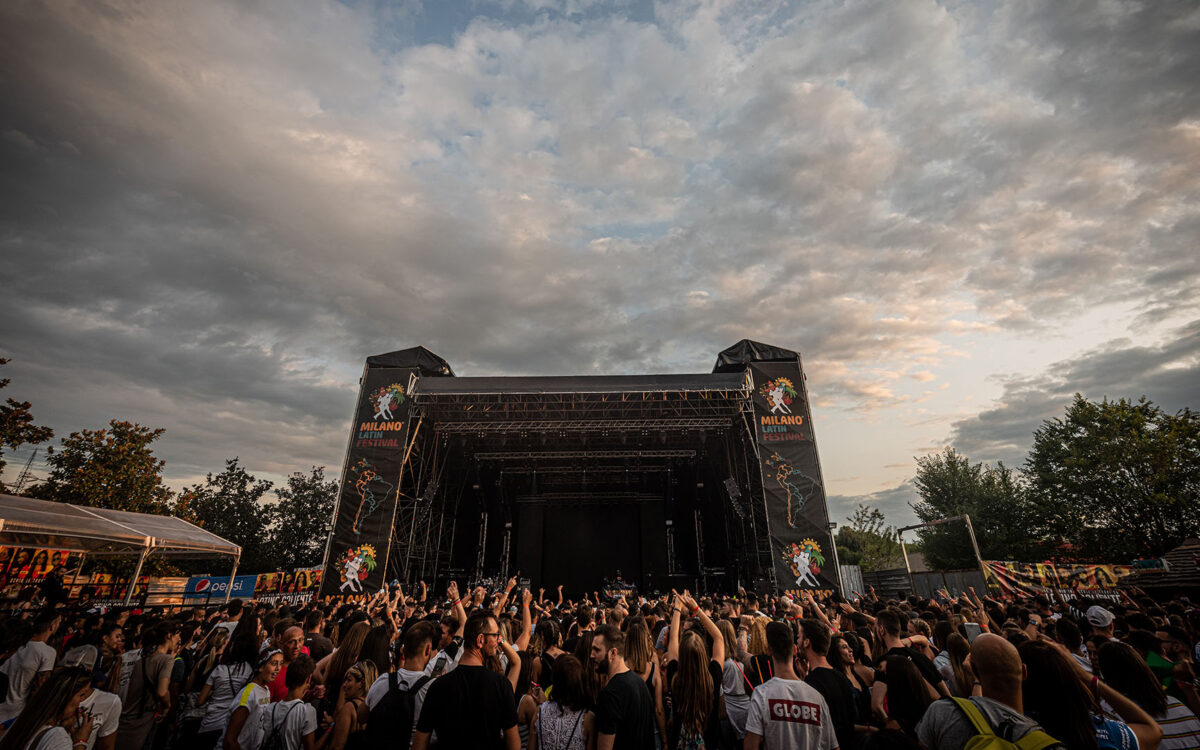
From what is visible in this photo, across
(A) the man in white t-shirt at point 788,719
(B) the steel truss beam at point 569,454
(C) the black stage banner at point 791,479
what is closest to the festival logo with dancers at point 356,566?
(B) the steel truss beam at point 569,454

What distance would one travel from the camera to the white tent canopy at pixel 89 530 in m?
8.48

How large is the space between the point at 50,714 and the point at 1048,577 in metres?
20.1

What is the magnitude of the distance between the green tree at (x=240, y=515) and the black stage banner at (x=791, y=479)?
33.7m

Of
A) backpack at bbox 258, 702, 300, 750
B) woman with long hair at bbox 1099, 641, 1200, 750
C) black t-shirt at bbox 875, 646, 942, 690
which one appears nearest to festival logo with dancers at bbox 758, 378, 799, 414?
black t-shirt at bbox 875, 646, 942, 690

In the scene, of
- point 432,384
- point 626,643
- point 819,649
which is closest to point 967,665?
point 819,649

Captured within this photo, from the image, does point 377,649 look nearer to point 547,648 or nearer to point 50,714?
point 547,648

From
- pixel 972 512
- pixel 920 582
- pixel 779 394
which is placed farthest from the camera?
pixel 972 512

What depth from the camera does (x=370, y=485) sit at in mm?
15711

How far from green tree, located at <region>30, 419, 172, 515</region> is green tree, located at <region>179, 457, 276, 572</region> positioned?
12764 mm

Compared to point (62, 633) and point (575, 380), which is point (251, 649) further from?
point (575, 380)

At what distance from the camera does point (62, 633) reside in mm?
6355

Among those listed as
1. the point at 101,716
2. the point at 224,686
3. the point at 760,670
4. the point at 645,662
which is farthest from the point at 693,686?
the point at 101,716

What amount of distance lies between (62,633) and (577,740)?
7773 millimetres

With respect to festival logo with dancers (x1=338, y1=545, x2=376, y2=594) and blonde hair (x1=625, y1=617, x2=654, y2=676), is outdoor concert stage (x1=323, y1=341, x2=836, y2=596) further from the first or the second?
blonde hair (x1=625, y1=617, x2=654, y2=676)
